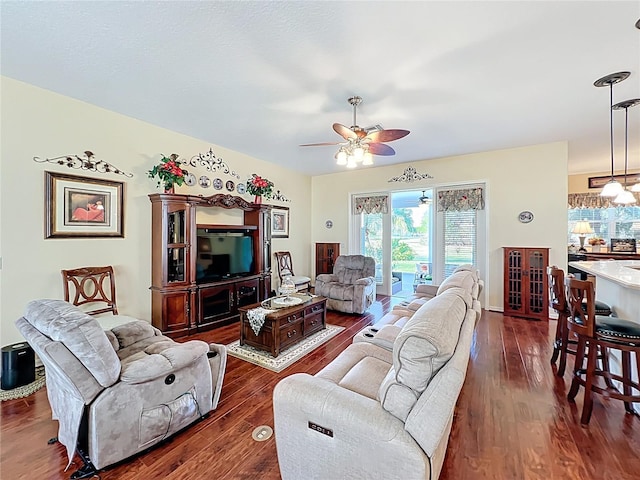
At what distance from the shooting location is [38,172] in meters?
2.90

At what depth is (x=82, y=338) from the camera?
5.02 feet

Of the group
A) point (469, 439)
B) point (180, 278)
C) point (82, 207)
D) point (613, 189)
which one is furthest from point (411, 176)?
point (82, 207)

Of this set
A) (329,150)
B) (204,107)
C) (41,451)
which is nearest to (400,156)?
(329,150)

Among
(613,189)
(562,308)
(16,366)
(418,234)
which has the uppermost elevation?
(613,189)

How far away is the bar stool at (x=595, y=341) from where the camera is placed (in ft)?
6.50

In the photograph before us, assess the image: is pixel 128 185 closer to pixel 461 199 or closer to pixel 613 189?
pixel 461 199

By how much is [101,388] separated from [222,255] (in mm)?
2881

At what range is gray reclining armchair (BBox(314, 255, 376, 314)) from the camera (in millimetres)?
4676

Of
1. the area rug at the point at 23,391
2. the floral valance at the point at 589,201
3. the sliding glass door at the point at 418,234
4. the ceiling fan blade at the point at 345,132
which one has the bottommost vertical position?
the area rug at the point at 23,391

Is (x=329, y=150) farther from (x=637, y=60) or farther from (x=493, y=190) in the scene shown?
(x=637, y=60)

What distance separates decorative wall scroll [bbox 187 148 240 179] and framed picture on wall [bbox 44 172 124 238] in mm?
1150

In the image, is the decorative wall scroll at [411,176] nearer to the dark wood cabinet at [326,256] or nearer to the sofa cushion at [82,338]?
the dark wood cabinet at [326,256]

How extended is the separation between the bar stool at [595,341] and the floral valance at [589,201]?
5.80 metres

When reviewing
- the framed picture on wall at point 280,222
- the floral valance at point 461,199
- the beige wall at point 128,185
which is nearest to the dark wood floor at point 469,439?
the beige wall at point 128,185
